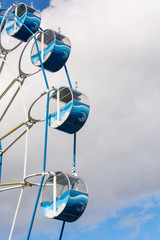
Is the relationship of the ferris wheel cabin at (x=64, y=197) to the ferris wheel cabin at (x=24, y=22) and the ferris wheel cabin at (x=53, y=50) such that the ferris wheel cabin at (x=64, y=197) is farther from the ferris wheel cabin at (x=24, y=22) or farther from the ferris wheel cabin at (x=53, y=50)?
the ferris wheel cabin at (x=24, y=22)

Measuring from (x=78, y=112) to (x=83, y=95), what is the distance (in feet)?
3.00

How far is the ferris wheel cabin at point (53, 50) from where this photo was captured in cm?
2048

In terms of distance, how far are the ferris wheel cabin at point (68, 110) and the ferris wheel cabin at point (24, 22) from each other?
4456 mm

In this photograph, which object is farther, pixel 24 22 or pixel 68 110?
pixel 24 22

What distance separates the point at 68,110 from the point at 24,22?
5.87 meters

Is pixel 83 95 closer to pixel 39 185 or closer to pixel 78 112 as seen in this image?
pixel 78 112

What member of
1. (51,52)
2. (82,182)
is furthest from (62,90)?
(82,182)

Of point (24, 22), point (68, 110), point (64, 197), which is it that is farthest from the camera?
point (24, 22)

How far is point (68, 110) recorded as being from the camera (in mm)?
18594

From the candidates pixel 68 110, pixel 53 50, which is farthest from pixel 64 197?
pixel 53 50

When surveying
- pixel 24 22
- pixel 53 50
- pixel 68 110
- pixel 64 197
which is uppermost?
pixel 24 22

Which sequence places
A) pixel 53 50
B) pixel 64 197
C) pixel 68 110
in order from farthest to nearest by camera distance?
pixel 53 50, pixel 68 110, pixel 64 197

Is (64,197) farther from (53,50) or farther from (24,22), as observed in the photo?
(24,22)

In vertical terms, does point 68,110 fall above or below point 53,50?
below
